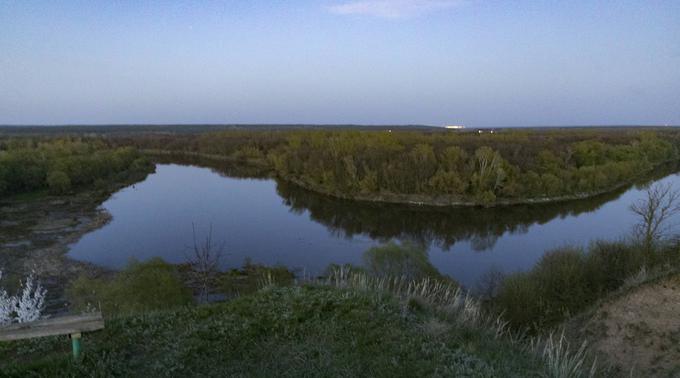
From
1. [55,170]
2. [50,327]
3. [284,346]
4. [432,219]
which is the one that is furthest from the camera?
[55,170]

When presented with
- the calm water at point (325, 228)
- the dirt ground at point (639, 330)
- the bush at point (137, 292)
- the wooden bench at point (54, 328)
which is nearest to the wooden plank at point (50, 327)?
the wooden bench at point (54, 328)

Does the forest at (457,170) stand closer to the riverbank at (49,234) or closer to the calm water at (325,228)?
the calm water at (325,228)

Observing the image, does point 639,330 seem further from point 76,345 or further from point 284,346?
point 76,345

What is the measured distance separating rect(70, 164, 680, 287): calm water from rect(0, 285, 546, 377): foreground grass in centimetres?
1307

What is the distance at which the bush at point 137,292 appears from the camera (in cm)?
1222

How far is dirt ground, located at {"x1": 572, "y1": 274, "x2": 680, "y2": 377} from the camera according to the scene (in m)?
9.65

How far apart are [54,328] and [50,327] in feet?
0.13

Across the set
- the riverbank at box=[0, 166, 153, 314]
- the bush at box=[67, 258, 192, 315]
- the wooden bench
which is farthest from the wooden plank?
the riverbank at box=[0, 166, 153, 314]

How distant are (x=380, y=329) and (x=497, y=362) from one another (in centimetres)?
143

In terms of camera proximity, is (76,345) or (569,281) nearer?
(76,345)

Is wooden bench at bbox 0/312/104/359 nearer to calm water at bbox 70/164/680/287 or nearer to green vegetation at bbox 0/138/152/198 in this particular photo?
calm water at bbox 70/164/680/287

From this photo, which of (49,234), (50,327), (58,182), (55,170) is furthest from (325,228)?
(55,170)

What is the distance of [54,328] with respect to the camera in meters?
4.41

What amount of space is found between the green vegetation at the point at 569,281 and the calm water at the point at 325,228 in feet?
14.2
